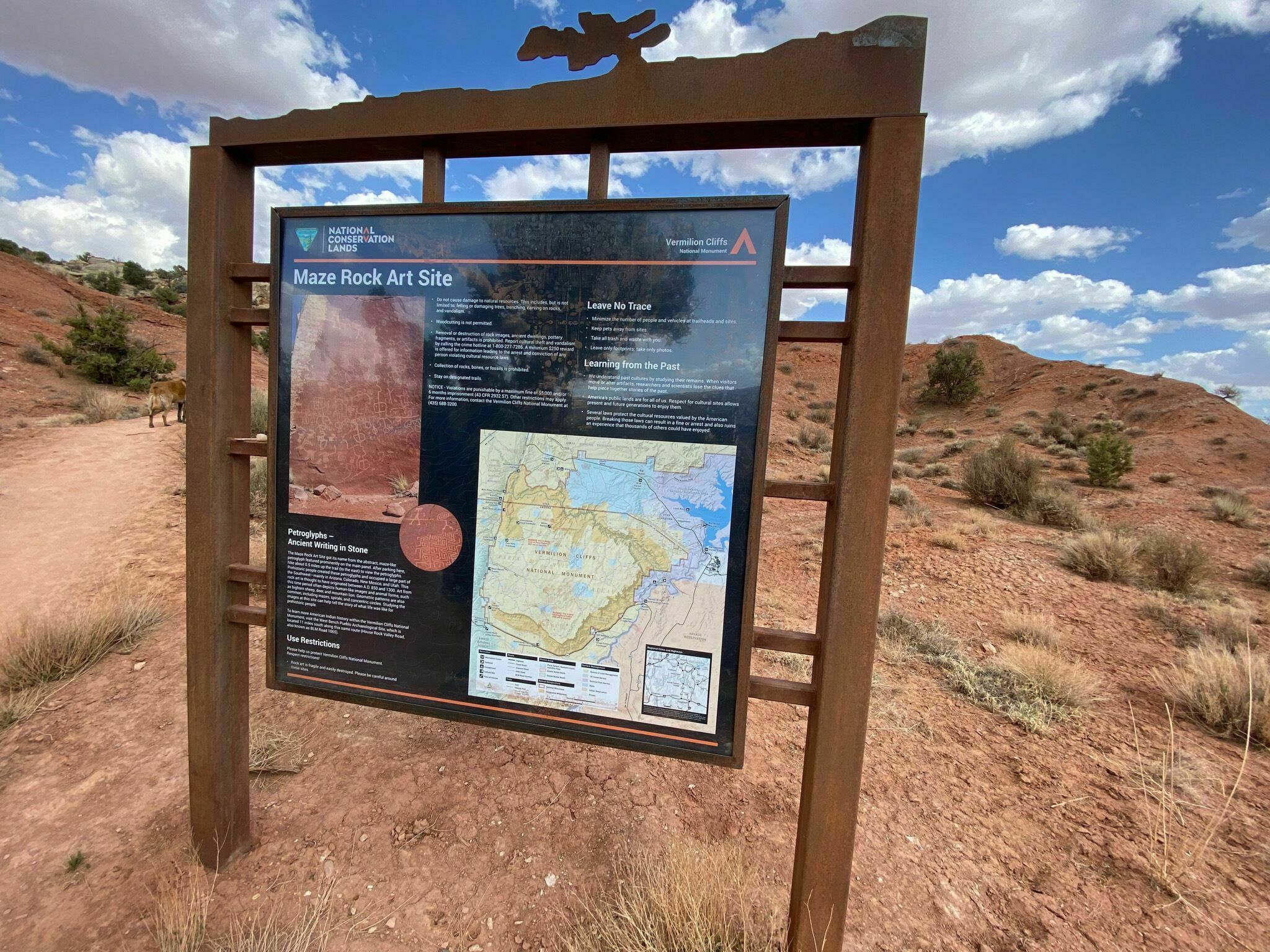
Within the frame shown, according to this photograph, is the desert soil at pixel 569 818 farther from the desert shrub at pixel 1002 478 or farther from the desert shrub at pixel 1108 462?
the desert shrub at pixel 1108 462

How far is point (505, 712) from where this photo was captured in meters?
1.90

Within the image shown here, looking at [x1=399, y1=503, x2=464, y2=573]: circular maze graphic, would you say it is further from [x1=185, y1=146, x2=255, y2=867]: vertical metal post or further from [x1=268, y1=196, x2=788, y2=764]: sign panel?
[x1=185, y1=146, x2=255, y2=867]: vertical metal post

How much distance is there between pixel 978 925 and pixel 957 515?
8.34 m

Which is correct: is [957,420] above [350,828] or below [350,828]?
above

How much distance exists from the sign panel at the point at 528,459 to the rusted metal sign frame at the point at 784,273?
0.17 meters

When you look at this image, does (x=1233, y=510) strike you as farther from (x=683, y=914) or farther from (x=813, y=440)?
(x=683, y=914)

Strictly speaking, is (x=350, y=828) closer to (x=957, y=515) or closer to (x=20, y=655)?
(x=20, y=655)

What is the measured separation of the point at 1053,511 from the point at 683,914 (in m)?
9.66

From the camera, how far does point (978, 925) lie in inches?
82.8

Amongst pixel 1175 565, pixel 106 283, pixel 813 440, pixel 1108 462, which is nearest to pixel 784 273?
pixel 1175 565

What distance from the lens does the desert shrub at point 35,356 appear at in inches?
623

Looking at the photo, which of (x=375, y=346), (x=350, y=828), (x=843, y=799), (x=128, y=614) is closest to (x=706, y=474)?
(x=843, y=799)

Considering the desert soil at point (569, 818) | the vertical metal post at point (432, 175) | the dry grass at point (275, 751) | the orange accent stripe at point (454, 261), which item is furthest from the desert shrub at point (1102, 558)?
the dry grass at point (275, 751)

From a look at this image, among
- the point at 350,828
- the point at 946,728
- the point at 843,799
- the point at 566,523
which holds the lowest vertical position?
the point at 350,828
